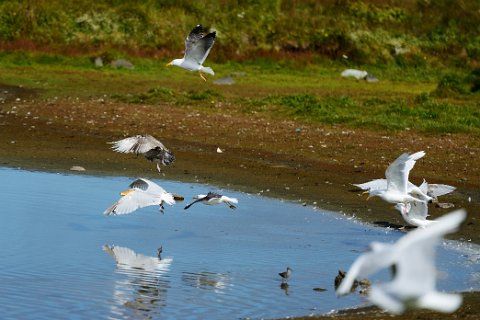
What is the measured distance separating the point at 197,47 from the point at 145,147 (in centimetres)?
261

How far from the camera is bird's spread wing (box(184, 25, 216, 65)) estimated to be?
14.1m

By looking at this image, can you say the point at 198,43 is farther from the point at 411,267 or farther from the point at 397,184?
the point at 411,267

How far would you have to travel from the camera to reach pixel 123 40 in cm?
2672

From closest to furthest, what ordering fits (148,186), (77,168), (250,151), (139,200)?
1. (139,200)
2. (148,186)
3. (77,168)
4. (250,151)

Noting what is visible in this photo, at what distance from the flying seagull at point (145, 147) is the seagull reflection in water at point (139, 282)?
254cm

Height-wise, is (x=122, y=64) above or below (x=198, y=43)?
below

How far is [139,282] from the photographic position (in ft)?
27.2

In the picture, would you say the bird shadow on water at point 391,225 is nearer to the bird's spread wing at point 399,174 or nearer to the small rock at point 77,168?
the bird's spread wing at point 399,174

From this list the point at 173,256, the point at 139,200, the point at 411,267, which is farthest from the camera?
the point at 139,200

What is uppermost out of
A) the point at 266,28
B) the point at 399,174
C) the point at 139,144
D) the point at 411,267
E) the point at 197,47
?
the point at 266,28

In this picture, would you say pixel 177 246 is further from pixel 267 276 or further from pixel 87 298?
pixel 87 298

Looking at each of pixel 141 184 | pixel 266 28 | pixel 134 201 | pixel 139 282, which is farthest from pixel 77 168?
pixel 266 28

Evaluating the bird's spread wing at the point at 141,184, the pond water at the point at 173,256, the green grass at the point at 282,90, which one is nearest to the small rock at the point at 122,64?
the green grass at the point at 282,90

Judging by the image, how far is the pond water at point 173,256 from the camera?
7562 mm
